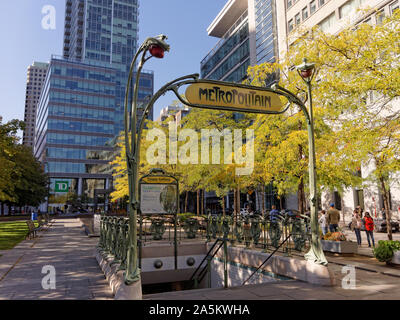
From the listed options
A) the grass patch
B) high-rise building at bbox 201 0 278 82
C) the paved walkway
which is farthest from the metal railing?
high-rise building at bbox 201 0 278 82

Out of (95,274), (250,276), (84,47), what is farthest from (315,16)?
(84,47)

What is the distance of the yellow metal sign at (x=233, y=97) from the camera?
667cm

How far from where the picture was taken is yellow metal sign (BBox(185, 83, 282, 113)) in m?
6.67

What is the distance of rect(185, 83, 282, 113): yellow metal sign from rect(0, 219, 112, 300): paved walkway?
4.63 m

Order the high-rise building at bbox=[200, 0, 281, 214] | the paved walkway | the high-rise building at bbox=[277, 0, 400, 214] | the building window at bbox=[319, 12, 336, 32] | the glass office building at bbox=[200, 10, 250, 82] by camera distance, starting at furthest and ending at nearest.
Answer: the glass office building at bbox=[200, 10, 250, 82]
the high-rise building at bbox=[200, 0, 281, 214]
the building window at bbox=[319, 12, 336, 32]
the high-rise building at bbox=[277, 0, 400, 214]
the paved walkway

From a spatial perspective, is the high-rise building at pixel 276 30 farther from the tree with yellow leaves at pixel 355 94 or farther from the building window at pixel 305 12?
the tree with yellow leaves at pixel 355 94

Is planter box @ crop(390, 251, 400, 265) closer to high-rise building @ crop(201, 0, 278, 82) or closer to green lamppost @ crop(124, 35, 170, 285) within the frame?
green lamppost @ crop(124, 35, 170, 285)

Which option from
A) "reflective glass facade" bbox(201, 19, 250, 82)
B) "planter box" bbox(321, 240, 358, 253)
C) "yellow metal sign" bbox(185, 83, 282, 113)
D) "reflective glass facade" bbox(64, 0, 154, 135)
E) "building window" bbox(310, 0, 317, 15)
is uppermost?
"reflective glass facade" bbox(64, 0, 154, 135)

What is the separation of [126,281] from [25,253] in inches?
372

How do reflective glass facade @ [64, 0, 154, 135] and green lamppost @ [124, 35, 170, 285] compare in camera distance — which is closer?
green lamppost @ [124, 35, 170, 285]

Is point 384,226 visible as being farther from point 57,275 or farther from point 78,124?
point 78,124

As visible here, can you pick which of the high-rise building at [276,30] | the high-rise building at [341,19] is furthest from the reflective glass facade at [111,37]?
the high-rise building at [341,19]

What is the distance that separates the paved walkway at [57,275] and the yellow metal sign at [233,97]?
15.2 ft
